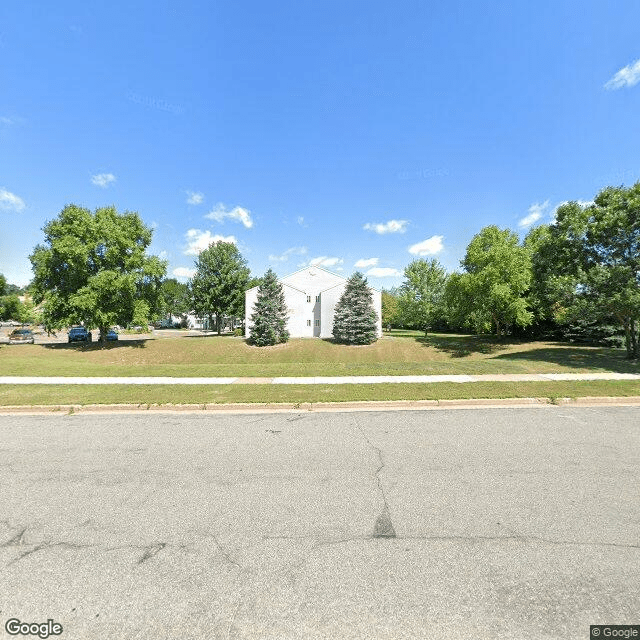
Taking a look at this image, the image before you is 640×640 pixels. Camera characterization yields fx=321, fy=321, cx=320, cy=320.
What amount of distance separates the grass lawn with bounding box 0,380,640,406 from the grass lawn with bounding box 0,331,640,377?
101 inches

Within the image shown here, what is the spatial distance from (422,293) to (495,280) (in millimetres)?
13090

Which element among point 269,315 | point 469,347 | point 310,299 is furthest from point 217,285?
point 469,347

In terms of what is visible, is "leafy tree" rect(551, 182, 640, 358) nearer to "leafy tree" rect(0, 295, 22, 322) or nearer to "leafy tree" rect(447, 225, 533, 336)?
"leafy tree" rect(447, 225, 533, 336)

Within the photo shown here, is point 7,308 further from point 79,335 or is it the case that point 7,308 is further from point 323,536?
point 323,536

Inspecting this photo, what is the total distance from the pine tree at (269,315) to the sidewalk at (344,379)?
52.0 ft

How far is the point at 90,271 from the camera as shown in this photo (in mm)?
25750

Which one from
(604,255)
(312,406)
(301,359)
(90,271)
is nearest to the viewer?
(312,406)

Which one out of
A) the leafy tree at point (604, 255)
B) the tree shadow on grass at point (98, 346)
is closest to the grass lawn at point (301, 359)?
Result: the tree shadow on grass at point (98, 346)

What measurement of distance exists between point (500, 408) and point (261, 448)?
6.27m

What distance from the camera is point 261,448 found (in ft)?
19.3

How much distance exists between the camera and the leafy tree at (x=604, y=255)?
14.5 meters

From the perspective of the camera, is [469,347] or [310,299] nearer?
[469,347]

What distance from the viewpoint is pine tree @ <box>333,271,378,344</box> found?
28.4 metres

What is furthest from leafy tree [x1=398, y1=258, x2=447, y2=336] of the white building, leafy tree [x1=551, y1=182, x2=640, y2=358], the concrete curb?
the concrete curb
